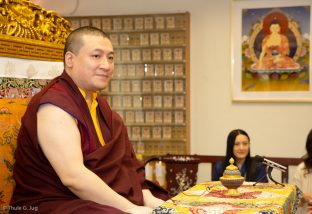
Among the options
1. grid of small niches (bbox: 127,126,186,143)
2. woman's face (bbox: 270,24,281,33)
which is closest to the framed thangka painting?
woman's face (bbox: 270,24,281,33)

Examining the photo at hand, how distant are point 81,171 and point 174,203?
39 cm

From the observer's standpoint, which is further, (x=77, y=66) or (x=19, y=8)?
(x=19, y=8)

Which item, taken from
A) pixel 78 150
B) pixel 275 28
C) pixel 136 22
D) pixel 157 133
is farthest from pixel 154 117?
pixel 78 150

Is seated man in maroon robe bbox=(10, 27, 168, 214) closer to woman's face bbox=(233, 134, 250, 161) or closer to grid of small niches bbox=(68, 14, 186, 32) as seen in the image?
woman's face bbox=(233, 134, 250, 161)

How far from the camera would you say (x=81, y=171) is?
1845 millimetres

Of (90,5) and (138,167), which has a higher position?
(90,5)

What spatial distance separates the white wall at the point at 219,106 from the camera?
472cm

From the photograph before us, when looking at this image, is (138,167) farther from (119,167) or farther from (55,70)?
(55,70)

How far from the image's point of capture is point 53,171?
6.48ft

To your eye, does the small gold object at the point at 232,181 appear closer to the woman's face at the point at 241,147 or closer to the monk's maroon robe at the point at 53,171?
the monk's maroon robe at the point at 53,171

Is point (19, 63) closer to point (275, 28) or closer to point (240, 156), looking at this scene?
point (240, 156)

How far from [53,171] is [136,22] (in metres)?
3.16

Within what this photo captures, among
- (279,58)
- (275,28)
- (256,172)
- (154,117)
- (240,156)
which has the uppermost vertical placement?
(275,28)

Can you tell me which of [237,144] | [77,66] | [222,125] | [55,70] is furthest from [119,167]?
[222,125]
